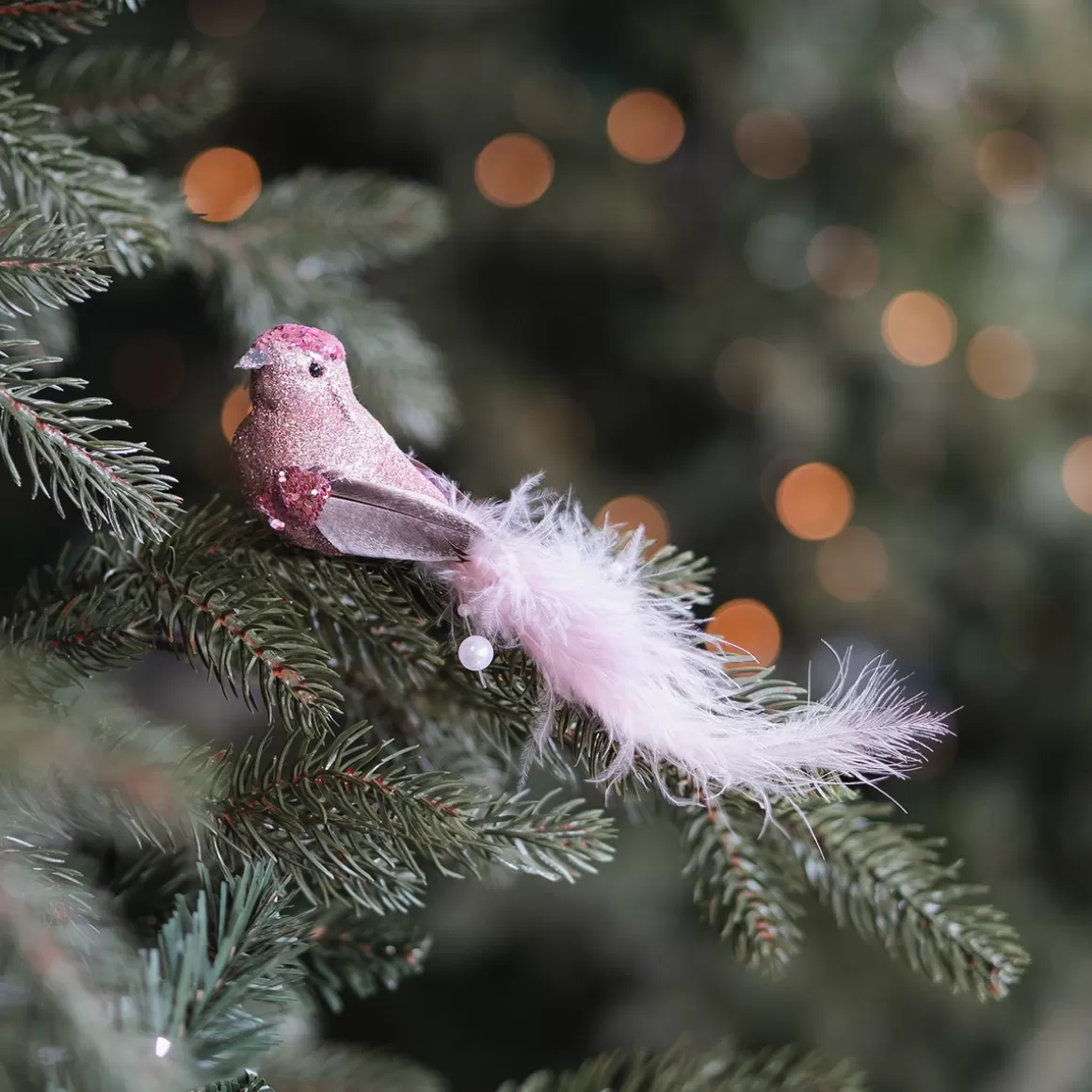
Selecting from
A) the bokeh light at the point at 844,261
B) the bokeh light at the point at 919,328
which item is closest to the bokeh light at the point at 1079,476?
the bokeh light at the point at 919,328

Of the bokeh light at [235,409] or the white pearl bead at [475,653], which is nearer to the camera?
the white pearl bead at [475,653]

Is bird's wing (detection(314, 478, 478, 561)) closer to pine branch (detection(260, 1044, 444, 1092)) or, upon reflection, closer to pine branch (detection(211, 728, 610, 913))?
pine branch (detection(211, 728, 610, 913))

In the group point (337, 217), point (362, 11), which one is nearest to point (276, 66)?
point (362, 11)

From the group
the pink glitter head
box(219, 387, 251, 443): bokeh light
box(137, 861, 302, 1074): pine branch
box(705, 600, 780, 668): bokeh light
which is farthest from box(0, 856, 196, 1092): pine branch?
box(705, 600, 780, 668): bokeh light

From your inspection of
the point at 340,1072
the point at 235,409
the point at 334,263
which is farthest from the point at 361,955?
the point at 235,409

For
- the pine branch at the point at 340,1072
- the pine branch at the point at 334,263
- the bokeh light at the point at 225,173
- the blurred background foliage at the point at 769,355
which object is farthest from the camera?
the blurred background foliage at the point at 769,355

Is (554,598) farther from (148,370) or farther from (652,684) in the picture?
(148,370)

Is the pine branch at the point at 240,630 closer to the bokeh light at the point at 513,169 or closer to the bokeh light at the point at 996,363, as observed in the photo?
the bokeh light at the point at 513,169
